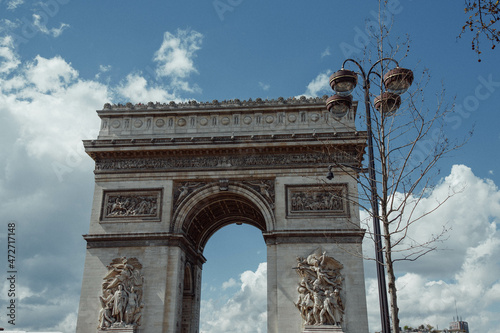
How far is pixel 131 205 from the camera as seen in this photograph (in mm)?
23516

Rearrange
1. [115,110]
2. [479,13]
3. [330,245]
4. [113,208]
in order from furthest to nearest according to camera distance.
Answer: [115,110] → [113,208] → [330,245] → [479,13]

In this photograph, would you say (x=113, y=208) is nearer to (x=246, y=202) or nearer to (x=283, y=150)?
(x=246, y=202)

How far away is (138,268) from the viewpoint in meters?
22.1

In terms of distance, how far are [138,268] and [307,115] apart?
11.2 metres

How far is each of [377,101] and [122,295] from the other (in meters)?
14.9

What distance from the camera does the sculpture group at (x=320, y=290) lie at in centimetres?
2031

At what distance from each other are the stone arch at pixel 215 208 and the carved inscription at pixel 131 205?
1.22m

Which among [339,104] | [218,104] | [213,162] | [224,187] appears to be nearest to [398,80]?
[339,104]

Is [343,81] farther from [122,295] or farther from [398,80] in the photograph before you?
[122,295]

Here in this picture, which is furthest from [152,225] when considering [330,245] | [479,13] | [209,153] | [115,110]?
[479,13]

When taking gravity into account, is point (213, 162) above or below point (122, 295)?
above

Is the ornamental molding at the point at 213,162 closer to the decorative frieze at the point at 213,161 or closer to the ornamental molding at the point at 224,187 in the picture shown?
the decorative frieze at the point at 213,161

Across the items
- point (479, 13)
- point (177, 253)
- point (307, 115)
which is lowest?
point (479, 13)

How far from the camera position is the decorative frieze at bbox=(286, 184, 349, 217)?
889 inches
